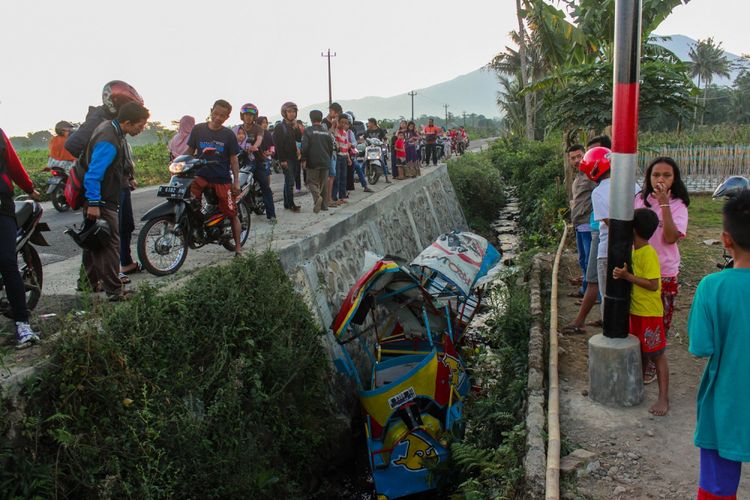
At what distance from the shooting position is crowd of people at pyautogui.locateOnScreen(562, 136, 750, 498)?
2721 mm

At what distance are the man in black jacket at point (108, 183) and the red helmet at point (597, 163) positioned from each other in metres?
4.05

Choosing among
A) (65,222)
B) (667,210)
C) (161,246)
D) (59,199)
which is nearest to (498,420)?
(667,210)

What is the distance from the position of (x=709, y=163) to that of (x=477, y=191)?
296 inches

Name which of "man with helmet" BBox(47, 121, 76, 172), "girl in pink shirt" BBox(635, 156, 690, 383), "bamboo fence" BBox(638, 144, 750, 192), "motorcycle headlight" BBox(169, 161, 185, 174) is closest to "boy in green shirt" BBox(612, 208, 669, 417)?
"girl in pink shirt" BBox(635, 156, 690, 383)

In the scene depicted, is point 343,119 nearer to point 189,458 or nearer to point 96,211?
point 96,211

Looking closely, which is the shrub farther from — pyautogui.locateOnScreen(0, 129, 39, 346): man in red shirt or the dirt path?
pyautogui.locateOnScreen(0, 129, 39, 346): man in red shirt

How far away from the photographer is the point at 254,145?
926cm

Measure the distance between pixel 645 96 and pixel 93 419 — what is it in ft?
31.7

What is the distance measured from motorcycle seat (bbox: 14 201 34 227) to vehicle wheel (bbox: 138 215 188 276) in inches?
47.6

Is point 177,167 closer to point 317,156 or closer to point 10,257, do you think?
point 10,257

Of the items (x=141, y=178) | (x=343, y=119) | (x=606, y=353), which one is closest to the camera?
(x=606, y=353)

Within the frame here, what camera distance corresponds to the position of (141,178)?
731 inches

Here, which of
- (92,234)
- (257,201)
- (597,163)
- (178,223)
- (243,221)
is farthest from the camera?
(257,201)

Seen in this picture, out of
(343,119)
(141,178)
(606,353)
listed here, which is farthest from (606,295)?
(141,178)
